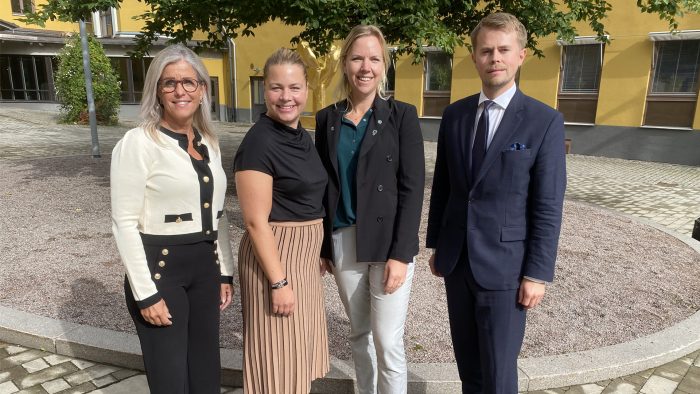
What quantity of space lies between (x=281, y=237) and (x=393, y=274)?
555 mm

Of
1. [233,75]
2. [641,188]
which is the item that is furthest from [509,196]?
[233,75]

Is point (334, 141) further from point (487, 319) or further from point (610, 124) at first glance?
point (610, 124)

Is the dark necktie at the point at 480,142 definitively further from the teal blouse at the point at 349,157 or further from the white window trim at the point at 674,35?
the white window trim at the point at 674,35

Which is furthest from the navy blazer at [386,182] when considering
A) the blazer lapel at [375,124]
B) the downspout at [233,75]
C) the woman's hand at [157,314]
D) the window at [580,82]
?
the downspout at [233,75]

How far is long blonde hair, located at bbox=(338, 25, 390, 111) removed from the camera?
84.5 inches

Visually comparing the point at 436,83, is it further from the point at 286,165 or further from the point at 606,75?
the point at 286,165

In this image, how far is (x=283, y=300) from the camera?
6.86 ft

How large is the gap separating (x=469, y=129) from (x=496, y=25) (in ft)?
1.54

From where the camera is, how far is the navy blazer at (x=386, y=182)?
2.20m

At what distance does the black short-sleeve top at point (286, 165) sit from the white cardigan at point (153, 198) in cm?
20

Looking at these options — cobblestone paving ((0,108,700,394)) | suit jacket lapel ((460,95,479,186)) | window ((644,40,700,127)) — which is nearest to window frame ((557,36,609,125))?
cobblestone paving ((0,108,700,394))

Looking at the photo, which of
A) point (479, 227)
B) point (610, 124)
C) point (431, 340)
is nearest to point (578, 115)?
point (610, 124)

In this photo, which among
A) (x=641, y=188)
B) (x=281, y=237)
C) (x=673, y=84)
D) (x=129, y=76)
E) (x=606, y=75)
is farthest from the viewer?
(x=129, y=76)

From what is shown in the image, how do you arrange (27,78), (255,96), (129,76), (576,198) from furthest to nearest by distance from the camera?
(129,76), (255,96), (27,78), (576,198)
